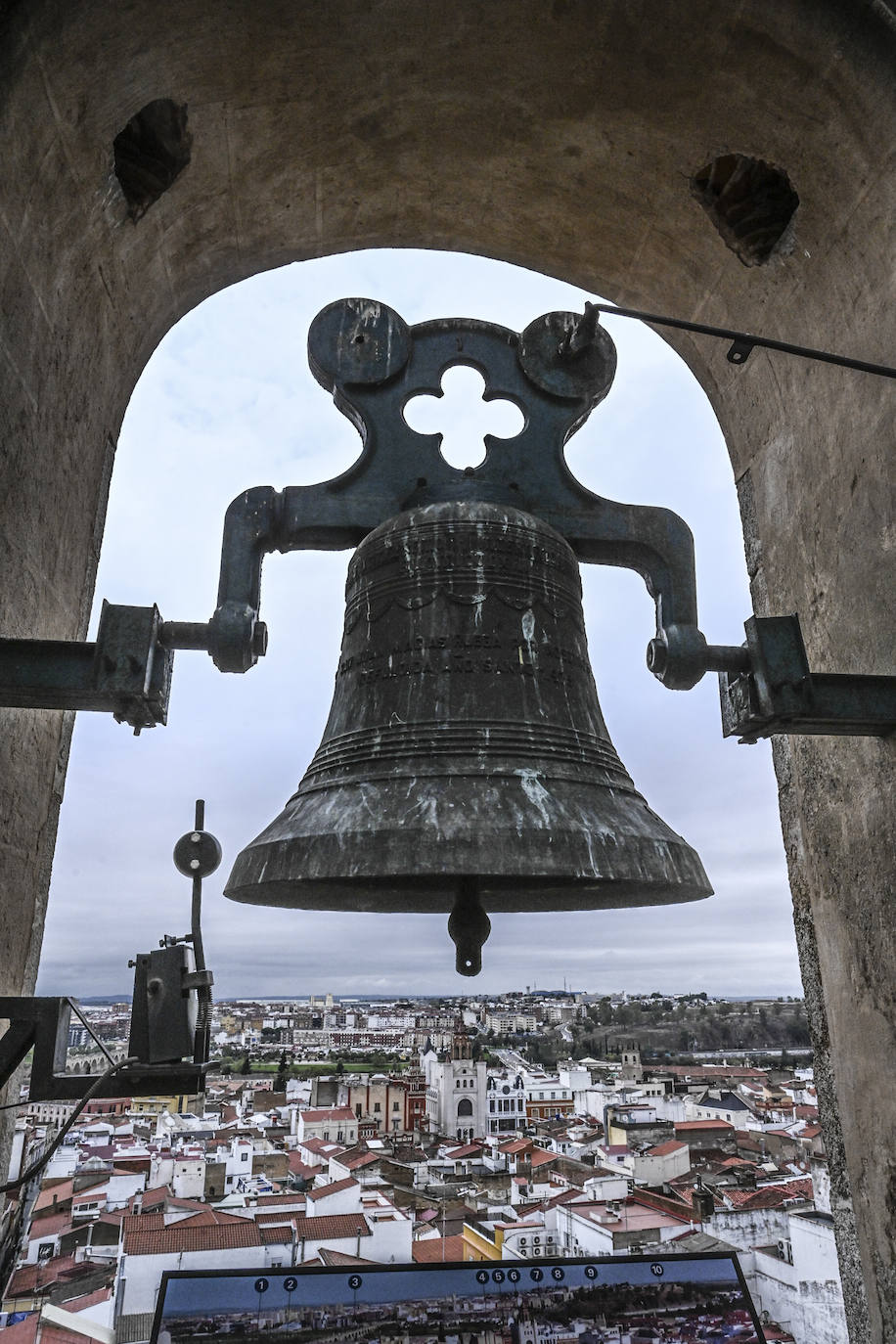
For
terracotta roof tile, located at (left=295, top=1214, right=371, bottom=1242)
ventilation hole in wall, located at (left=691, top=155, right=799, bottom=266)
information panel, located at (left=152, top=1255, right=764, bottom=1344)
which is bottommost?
terracotta roof tile, located at (left=295, top=1214, right=371, bottom=1242)

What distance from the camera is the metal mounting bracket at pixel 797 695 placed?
2039mm

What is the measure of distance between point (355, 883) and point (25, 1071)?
1.00m

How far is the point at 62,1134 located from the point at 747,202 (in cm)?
298

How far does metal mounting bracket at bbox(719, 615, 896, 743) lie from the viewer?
6.69ft

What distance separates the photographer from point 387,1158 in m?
15.3

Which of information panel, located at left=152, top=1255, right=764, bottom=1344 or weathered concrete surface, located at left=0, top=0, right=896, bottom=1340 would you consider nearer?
information panel, located at left=152, top=1255, right=764, bottom=1344

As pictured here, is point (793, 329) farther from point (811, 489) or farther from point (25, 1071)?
point (25, 1071)

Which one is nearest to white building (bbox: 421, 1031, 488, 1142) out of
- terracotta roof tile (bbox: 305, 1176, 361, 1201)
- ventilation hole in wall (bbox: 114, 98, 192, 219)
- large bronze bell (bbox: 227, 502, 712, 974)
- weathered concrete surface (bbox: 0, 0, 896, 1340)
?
terracotta roof tile (bbox: 305, 1176, 361, 1201)

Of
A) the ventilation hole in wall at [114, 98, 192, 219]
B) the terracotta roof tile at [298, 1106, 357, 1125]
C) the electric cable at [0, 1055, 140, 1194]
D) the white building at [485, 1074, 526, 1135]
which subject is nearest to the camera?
the electric cable at [0, 1055, 140, 1194]

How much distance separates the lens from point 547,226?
321 cm

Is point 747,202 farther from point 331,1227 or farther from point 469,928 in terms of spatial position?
point 331,1227

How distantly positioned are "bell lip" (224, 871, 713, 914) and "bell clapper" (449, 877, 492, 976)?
3 cm

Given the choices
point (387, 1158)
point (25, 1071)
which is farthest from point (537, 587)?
point (387, 1158)

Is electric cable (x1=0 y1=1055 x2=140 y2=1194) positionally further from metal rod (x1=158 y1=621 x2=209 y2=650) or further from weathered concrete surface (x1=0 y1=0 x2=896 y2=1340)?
metal rod (x1=158 y1=621 x2=209 y2=650)
